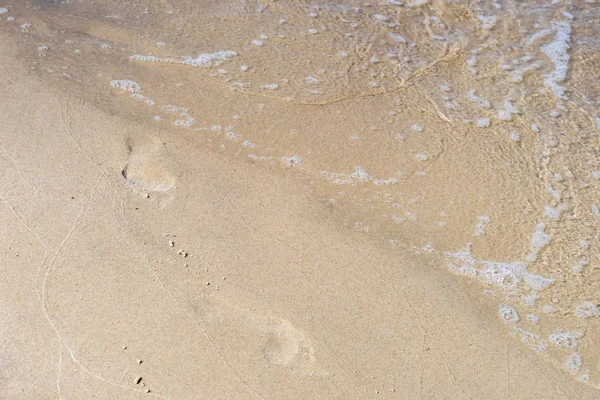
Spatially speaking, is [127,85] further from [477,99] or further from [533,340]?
[533,340]

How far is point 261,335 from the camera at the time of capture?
2.25 m

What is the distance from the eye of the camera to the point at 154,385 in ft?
6.76

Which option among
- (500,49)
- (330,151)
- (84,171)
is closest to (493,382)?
(330,151)

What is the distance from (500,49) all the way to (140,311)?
3.11 metres

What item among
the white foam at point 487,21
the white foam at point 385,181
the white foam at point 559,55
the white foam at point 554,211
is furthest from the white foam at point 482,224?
the white foam at point 487,21

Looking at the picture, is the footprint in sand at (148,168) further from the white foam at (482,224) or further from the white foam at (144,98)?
the white foam at (482,224)

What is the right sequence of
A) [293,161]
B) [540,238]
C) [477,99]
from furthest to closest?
1. [477,99]
2. [293,161]
3. [540,238]

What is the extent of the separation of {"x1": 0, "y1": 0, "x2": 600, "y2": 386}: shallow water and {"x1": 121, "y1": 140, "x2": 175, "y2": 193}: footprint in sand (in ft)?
0.04

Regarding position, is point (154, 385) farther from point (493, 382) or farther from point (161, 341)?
point (493, 382)

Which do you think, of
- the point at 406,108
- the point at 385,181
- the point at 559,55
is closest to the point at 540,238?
the point at 385,181

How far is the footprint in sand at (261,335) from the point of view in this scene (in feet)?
7.13

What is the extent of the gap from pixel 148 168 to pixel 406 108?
1586 mm

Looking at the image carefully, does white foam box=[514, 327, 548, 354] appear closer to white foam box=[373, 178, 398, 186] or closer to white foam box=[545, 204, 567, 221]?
white foam box=[545, 204, 567, 221]

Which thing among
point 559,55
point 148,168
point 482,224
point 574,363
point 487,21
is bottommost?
point 574,363
